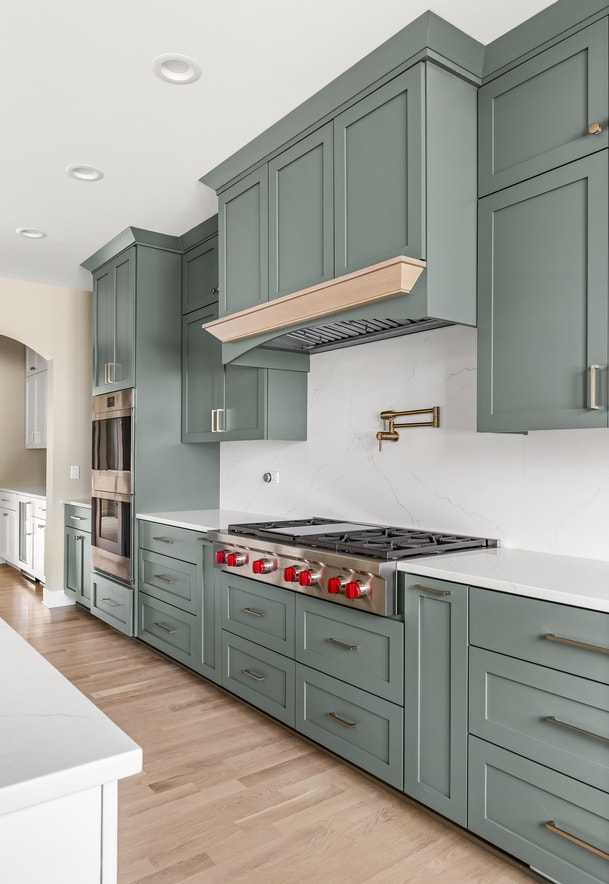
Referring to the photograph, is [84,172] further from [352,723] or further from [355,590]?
[352,723]

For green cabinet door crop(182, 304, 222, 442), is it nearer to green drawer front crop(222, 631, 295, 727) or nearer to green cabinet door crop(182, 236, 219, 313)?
green cabinet door crop(182, 236, 219, 313)

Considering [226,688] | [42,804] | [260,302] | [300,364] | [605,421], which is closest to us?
[42,804]

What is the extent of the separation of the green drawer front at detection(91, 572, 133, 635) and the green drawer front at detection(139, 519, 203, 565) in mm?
411

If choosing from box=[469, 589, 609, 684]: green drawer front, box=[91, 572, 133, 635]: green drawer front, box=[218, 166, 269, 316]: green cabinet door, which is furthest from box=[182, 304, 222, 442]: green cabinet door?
box=[469, 589, 609, 684]: green drawer front

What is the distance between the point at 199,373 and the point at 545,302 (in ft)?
8.30

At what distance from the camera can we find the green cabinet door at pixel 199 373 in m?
4.08

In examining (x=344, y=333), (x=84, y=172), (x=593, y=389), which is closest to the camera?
(x=593, y=389)

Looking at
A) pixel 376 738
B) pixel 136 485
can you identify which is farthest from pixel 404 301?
pixel 136 485

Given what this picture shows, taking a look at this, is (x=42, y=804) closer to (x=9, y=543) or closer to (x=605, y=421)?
(x=605, y=421)

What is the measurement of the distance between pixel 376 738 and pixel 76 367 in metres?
4.21

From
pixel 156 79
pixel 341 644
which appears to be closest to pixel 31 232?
pixel 156 79

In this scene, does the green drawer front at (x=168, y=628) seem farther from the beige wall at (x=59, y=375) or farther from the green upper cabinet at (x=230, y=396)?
the beige wall at (x=59, y=375)

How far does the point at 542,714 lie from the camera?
1858 mm

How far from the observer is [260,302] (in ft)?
10.0
